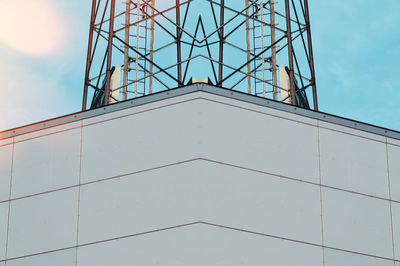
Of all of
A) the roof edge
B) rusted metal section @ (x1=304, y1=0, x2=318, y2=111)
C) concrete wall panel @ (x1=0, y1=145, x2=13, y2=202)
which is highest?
rusted metal section @ (x1=304, y1=0, x2=318, y2=111)

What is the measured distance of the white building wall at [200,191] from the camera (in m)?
24.1

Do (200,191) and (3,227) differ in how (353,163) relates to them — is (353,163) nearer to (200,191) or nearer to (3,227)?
(200,191)

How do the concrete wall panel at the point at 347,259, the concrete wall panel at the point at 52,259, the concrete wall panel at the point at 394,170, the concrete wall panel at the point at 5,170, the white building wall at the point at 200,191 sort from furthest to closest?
the concrete wall panel at the point at 5,170 < the concrete wall panel at the point at 394,170 < the concrete wall panel at the point at 52,259 < the concrete wall panel at the point at 347,259 < the white building wall at the point at 200,191

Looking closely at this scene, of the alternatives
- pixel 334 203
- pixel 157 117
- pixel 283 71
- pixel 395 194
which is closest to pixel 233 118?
pixel 157 117

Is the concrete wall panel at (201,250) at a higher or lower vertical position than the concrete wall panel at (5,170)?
lower

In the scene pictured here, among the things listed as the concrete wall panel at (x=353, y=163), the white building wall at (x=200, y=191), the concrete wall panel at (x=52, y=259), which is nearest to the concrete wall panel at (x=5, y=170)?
the white building wall at (x=200, y=191)

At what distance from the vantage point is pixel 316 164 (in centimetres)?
2603

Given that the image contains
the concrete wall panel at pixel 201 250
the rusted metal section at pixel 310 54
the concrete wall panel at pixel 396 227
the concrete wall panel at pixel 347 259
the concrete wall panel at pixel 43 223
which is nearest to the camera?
the concrete wall panel at pixel 201 250

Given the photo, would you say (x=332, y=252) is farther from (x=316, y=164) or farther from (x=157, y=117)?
(x=157, y=117)

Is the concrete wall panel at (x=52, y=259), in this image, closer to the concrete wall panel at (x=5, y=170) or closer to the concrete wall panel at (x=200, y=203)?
the concrete wall panel at (x=200, y=203)

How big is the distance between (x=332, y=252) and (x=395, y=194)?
3.36 metres

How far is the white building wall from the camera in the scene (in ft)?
79.0

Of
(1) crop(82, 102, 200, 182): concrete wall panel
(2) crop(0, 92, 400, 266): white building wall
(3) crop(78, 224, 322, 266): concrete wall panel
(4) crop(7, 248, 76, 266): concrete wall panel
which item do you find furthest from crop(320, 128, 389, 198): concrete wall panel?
(4) crop(7, 248, 76, 266): concrete wall panel

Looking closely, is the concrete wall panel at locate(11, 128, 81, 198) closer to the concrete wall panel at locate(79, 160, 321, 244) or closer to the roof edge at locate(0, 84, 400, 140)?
the roof edge at locate(0, 84, 400, 140)
